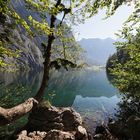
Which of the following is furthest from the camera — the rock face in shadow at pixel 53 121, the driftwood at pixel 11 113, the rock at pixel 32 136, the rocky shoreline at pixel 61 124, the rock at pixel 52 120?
the rock at pixel 52 120

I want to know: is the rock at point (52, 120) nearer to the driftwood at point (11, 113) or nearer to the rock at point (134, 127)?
the rock at point (134, 127)

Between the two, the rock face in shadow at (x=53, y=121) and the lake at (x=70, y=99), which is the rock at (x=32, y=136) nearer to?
the rock face in shadow at (x=53, y=121)

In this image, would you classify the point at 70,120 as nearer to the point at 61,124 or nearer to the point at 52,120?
the point at 61,124

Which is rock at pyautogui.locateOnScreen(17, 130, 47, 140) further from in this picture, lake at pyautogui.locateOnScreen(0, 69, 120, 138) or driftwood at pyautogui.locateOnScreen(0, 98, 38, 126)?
driftwood at pyautogui.locateOnScreen(0, 98, 38, 126)

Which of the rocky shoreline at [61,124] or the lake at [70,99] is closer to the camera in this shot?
the rocky shoreline at [61,124]

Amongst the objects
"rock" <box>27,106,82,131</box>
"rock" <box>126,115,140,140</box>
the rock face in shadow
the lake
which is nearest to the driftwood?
the lake

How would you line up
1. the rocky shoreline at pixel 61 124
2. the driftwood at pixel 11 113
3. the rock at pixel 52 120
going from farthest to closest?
the rock at pixel 52 120, the rocky shoreline at pixel 61 124, the driftwood at pixel 11 113

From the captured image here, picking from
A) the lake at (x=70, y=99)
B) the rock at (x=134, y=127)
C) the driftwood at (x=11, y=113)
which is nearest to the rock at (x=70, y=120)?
the lake at (x=70, y=99)

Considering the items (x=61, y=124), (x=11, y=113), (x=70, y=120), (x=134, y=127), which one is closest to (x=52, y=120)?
A: (x=61, y=124)

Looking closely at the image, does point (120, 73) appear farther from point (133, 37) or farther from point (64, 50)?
point (64, 50)

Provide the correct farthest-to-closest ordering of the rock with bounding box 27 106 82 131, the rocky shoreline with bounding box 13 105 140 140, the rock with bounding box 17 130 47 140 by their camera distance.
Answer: the rock with bounding box 27 106 82 131
the rocky shoreline with bounding box 13 105 140 140
the rock with bounding box 17 130 47 140

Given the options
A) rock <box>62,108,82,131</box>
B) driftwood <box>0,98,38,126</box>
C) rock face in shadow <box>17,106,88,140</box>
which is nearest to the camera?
driftwood <box>0,98,38,126</box>

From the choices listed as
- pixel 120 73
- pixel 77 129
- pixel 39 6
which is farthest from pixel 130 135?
pixel 39 6

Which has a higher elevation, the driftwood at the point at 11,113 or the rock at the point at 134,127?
the driftwood at the point at 11,113
